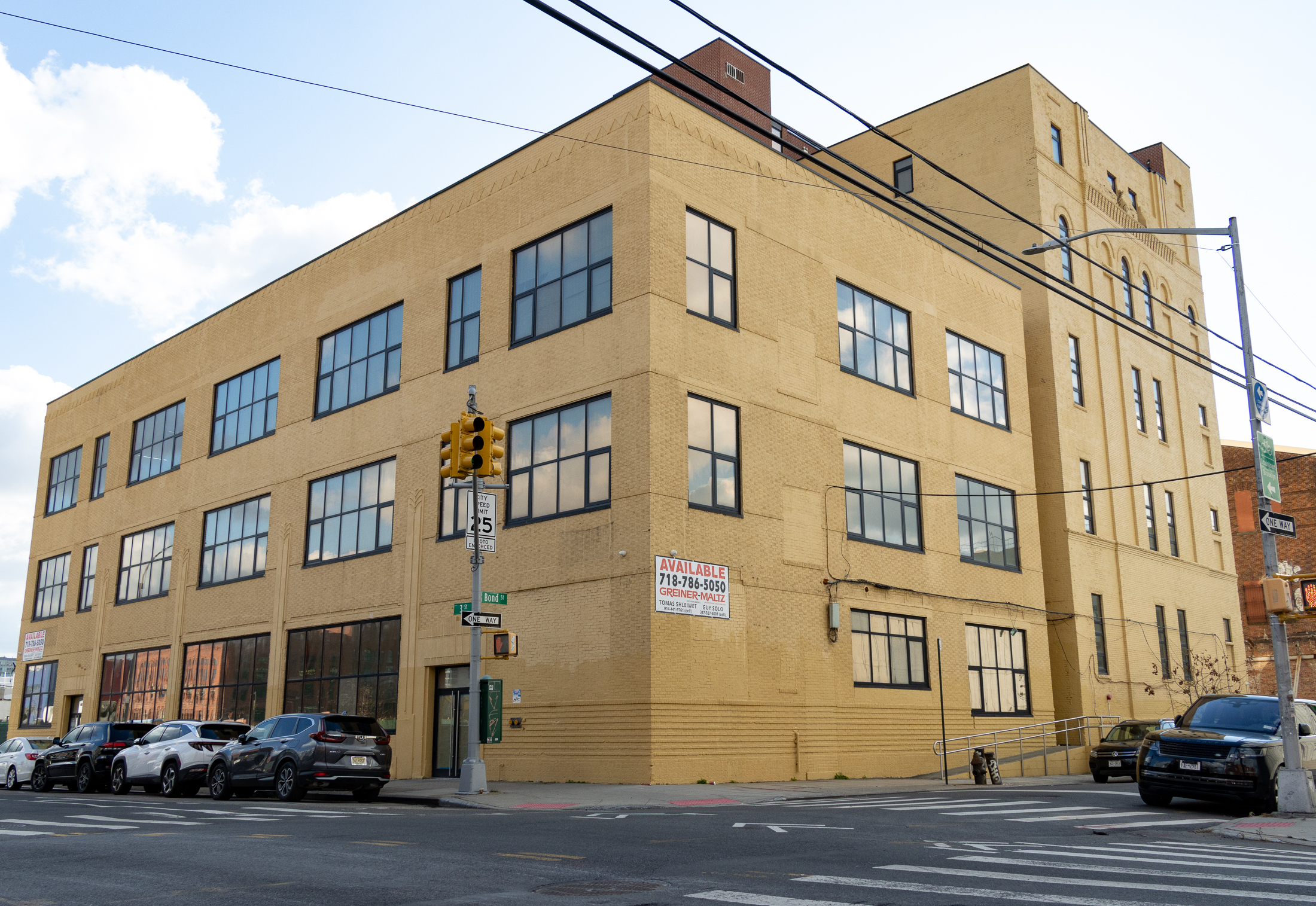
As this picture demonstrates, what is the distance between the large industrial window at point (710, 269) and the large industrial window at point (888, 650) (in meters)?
8.08

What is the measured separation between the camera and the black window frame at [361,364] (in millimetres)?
30219

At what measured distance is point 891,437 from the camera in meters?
29.6

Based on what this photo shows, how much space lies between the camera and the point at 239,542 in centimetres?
3434

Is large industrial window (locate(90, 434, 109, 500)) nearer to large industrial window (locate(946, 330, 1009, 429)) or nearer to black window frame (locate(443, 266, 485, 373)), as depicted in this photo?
black window frame (locate(443, 266, 485, 373))

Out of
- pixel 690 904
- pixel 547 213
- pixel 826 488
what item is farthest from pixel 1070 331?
pixel 690 904

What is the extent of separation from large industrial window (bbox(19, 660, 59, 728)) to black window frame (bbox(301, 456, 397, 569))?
686 inches

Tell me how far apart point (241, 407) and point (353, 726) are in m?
18.8

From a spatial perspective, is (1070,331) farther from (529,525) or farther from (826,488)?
(529,525)

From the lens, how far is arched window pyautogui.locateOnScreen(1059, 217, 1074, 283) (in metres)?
38.4

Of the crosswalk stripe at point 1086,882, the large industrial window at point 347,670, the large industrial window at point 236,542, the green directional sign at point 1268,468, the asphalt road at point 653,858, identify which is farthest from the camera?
the large industrial window at point 236,542

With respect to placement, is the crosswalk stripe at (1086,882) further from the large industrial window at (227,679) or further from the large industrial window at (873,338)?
the large industrial window at (227,679)

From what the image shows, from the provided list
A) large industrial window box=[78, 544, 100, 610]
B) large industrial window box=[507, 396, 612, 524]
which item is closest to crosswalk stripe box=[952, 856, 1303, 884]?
large industrial window box=[507, 396, 612, 524]

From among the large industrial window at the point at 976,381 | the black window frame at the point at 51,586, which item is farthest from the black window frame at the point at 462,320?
the black window frame at the point at 51,586

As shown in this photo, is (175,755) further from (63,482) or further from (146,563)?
(63,482)
